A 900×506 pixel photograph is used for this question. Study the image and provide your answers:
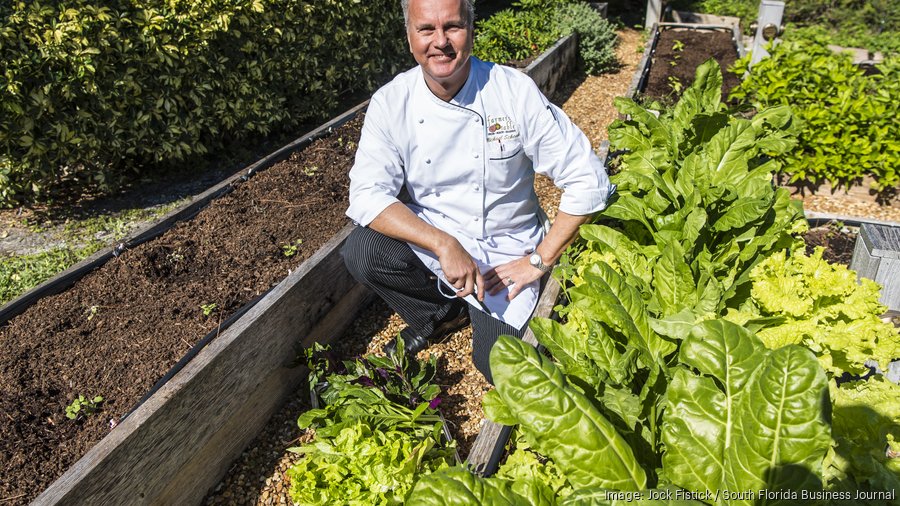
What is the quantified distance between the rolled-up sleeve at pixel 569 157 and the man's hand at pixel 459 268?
1.66ft

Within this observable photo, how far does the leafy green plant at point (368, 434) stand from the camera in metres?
2.12

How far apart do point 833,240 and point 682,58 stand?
473 cm

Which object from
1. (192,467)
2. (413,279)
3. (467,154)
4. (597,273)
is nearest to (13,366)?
(192,467)

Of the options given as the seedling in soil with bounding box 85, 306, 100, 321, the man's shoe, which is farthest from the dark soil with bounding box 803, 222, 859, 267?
the seedling in soil with bounding box 85, 306, 100, 321

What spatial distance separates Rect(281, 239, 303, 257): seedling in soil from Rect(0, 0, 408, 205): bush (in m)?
1.89

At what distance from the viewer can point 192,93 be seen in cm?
493

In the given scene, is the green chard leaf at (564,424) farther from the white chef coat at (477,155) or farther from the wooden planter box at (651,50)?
the wooden planter box at (651,50)

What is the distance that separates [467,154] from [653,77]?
15.6 feet

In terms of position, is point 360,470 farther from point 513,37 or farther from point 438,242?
point 513,37

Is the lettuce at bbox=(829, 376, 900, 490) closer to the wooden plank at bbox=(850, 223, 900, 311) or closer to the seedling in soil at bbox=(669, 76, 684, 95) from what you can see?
the wooden plank at bbox=(850, 223, 900, 311)

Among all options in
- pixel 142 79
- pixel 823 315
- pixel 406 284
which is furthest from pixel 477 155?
pixel 142 79

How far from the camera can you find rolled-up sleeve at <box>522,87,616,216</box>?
2.76 meters

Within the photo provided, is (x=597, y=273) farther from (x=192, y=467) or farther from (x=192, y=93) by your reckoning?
(x=192, y=93)

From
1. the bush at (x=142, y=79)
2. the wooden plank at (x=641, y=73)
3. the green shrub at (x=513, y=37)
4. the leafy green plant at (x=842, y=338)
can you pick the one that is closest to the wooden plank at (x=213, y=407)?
the leafy green plant at (x=842, y=338)
